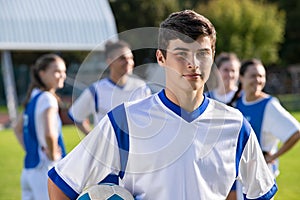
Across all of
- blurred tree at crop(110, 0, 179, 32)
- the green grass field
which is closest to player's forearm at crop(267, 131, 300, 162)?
the green grass field

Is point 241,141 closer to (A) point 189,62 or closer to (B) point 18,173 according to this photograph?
(A) point 189,62

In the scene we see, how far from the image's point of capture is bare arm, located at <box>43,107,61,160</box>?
18.2 ft

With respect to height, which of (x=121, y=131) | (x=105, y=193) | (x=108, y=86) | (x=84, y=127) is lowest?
(x=84, y=127)

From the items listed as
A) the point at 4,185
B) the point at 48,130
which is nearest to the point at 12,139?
the point at 4,185

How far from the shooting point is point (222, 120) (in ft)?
9.54

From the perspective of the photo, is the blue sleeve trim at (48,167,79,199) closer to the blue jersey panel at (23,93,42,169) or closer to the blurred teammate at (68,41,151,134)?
the blurred teammate at (68,41,151,134)

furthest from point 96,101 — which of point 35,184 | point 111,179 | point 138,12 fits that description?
point 138,12

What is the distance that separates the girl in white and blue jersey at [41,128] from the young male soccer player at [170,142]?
2809 mm

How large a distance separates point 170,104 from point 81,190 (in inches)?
20.7

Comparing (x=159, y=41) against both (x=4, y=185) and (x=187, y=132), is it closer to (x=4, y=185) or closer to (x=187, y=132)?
(x=187, y=132)

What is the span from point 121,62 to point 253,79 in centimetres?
121

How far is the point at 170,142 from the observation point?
2.80 m

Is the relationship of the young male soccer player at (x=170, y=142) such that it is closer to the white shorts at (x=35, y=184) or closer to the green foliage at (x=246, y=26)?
the white shorts at (x=35, y=184)

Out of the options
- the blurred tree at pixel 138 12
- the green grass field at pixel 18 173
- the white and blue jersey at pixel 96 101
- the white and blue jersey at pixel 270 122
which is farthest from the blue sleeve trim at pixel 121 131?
the blurred tree at pixel 138 12
